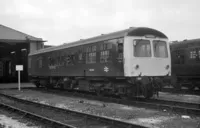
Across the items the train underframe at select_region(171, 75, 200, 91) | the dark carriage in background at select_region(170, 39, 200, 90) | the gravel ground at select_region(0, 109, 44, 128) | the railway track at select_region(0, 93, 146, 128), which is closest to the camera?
the railway track at select_region(0, 93, 146, 128)

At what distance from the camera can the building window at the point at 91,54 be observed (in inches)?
586

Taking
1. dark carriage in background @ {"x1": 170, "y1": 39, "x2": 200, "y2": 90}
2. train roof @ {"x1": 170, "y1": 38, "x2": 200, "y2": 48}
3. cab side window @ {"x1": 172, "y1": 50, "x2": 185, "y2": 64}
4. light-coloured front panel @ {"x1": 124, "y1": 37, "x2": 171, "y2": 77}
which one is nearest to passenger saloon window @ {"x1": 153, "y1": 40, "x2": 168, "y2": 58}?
light-coloured front panel @ {"x1": 124, "y1": 37, "x2": 171, "y2": 77}

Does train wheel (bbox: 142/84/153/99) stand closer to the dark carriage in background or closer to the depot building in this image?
the dark carriage in background

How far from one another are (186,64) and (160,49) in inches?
199

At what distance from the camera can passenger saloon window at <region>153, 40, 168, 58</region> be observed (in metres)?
13.5

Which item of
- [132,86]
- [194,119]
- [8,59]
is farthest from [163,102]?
[8,59]

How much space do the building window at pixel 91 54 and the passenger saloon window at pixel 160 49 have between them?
3.29 metres

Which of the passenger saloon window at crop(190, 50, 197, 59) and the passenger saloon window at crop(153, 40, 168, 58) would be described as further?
the passenger saloon window at crop(190, 50, 197, 59)

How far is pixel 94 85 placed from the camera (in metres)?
15.3

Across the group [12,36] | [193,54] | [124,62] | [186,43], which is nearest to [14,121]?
[124,62]

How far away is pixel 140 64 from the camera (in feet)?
41.9

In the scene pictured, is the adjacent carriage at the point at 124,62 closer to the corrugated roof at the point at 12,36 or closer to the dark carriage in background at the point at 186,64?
the dark carriage in background at the point at 186,64

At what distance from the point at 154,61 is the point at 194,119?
Answer: 4986 mm

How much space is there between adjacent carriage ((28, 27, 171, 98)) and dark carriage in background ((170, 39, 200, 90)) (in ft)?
13.5
